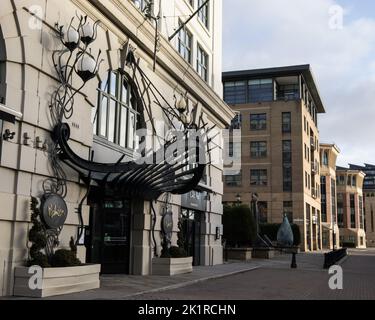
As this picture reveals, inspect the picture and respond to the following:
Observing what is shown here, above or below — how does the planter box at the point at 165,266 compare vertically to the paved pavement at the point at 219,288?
above

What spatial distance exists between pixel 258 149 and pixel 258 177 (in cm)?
385

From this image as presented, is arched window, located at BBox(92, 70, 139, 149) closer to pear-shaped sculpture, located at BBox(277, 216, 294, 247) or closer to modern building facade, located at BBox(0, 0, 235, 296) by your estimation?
modern building facade, located at BBox(0, 0, 235, 296)

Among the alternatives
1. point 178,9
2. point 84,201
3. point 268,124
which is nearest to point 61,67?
point 84,201

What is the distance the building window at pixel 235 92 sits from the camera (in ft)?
255

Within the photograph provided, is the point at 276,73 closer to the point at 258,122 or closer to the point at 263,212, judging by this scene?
the point at 258,122

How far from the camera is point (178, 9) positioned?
24.2 meters

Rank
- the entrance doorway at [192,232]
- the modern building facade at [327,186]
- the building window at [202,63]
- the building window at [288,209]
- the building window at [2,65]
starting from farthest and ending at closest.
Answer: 1. the modern building facade at [327,186]
2. the building window at [288,209]
3. the building window at [202,63]
4. the entrance doorway at [192,232]
5. the building window at [2,65]

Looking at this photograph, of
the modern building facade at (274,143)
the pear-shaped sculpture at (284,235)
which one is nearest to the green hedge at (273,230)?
the modern building facade at (274,143)

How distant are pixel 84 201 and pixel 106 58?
459 cm

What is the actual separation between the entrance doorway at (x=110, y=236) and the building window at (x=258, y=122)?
2284 inches

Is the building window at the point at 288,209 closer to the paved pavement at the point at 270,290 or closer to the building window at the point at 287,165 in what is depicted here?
the building window at the point at 287,165

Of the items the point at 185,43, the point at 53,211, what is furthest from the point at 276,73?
the point at 53,211

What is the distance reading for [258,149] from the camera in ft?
247

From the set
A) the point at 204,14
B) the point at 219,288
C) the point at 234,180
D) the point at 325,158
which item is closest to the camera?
the point at 219,288
